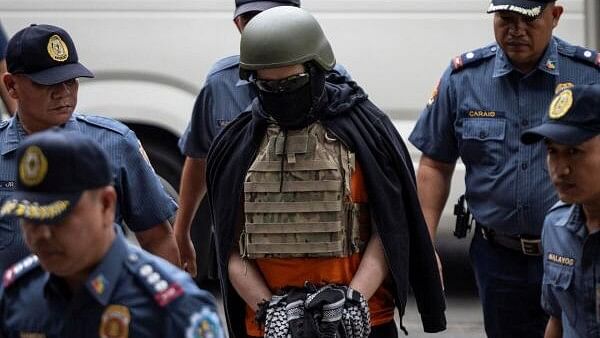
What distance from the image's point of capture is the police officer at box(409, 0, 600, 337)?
18.1 ft

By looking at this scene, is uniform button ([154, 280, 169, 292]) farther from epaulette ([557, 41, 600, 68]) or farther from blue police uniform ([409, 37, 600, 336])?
epaulette ([557, 41, 600, 68])

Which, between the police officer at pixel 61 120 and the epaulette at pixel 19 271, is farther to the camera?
the police officer at pixel 61 120

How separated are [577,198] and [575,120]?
0.75ft

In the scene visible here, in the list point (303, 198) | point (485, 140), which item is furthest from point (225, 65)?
point (303, 198)

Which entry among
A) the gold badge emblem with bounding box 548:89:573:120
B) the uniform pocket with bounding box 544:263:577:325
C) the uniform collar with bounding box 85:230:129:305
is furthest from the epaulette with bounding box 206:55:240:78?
the uniform collar with bounding box 85:230:129:305

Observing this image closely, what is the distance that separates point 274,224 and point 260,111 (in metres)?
0.37

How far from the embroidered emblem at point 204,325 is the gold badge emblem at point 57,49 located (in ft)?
5.82

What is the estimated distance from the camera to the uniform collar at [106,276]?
3223mm

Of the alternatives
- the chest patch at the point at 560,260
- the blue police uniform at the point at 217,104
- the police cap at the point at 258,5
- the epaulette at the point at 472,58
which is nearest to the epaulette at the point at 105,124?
the blue police uniform at the point at 217,104

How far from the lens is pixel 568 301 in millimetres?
4309

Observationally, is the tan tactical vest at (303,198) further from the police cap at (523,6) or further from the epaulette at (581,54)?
the epaulette at (581,54)

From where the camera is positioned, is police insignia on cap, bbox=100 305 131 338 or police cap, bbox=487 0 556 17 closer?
police insignia on cap, bbox=100 305 131 338

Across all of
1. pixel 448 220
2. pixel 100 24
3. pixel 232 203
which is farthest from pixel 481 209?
pixel 100 24

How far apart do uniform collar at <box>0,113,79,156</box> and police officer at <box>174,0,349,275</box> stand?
1.19 meters
